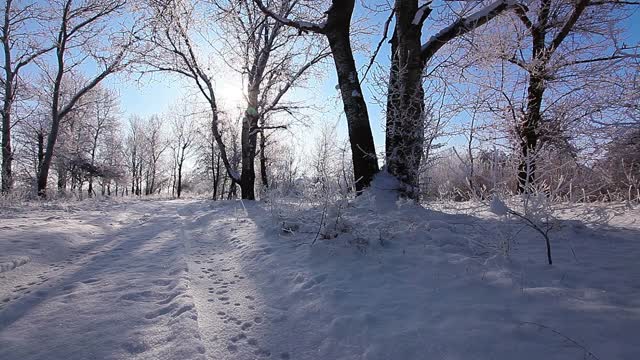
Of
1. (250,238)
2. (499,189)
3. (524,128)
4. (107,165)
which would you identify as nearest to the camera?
(499,189)

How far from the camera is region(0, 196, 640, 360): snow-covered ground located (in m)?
1.71

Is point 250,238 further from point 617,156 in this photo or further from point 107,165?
point 107,165

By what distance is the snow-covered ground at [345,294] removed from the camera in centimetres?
171

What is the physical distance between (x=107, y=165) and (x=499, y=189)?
32.9 meters

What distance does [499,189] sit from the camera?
10.2 ft

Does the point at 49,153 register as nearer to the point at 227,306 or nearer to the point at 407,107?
the point at 227,306

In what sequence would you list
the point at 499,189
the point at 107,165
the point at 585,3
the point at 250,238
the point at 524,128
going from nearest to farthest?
the point at 499,189 → the point at 250,238 → the point at 585,3 → the point at 524,128 → the point at 107,165

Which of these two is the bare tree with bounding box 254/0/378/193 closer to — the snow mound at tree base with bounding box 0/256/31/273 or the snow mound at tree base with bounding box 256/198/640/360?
the snow mound at tree base with bounding box 256/198/640/360

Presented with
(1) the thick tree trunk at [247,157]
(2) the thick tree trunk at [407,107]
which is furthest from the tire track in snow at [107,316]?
(1) the thick tree trunk at [247,157]

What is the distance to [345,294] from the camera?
2.40m

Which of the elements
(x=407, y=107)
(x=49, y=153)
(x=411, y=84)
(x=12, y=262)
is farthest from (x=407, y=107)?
(x=49, y=153)

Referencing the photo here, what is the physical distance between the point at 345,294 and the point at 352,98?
12.8ft

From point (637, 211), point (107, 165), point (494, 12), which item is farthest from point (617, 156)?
point (107, 165)

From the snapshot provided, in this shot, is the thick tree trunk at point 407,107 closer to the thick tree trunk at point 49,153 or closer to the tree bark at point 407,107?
the tree bark at point 407,107
